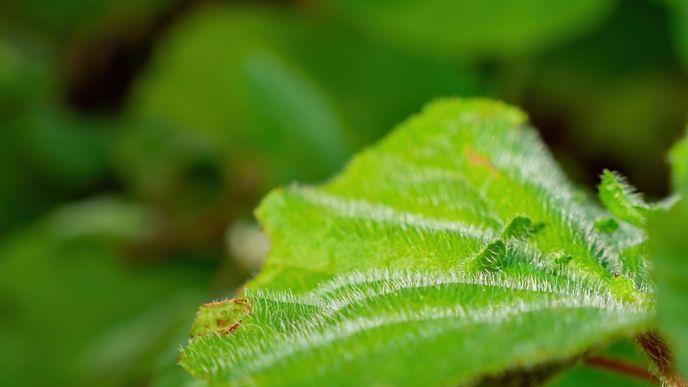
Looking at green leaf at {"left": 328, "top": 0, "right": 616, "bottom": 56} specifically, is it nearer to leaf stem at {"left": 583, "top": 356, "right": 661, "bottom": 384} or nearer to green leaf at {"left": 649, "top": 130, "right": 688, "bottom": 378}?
leaf stem at {"left": 583, "top": 356, "right": 661, "bottom": 384}

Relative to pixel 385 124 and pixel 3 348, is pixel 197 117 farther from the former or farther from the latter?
pixel 3 348

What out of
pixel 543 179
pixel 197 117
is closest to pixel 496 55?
pixel 197 117

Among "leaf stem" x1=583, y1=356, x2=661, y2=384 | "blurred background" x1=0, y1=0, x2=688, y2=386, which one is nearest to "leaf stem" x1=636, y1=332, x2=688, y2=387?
"leaf stem" x1=583, y1=356, x2=661, y2=384

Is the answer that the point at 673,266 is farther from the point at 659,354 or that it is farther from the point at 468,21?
the point at 468,21

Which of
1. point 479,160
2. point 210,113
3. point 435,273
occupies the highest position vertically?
point 210,113

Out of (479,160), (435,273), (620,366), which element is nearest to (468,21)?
(479,160)

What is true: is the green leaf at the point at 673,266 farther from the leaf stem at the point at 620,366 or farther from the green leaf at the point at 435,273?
the leaf stem at the point at 620,366
